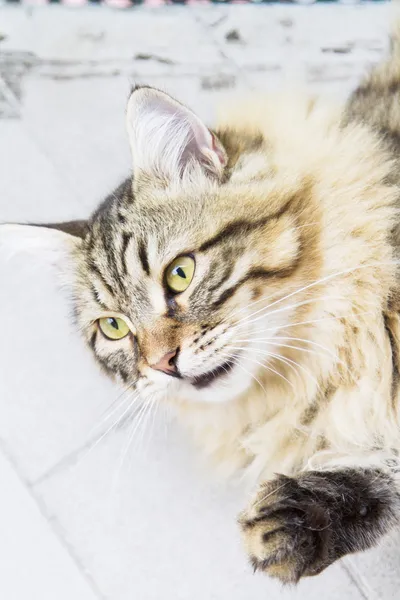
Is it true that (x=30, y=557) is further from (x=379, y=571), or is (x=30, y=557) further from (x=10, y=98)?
(x=10, y=98)

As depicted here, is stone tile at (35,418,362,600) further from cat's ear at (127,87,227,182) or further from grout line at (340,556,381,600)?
cat's ear at (127,87,227,182)

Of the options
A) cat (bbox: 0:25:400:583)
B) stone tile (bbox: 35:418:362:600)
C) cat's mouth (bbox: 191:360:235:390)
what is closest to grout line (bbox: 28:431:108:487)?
stone tile (bbox: 35:418:362:600)

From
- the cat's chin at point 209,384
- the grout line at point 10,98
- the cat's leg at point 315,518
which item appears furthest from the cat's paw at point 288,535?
the grout line at point 10,98

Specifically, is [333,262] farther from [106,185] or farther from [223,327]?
[106,185]

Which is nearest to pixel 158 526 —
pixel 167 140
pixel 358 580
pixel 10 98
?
pixel 358 580

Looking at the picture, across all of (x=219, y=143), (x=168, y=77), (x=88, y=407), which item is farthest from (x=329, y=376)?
(x=168, y=77)

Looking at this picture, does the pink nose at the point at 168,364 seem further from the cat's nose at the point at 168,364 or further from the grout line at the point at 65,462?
the grout line at the point at 65,462
